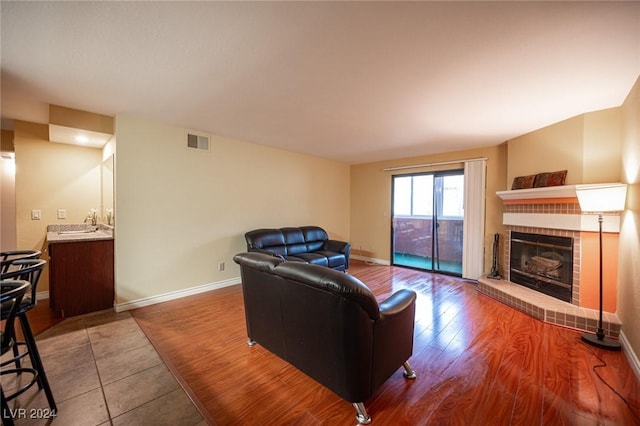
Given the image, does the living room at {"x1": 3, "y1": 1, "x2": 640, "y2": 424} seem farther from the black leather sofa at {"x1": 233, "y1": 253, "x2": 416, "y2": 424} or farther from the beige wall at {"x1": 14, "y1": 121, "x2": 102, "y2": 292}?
the black leather sofa at {"x1": 233, "y1": 253, "x2": 416, "y2": 424}

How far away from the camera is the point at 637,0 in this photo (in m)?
1.35

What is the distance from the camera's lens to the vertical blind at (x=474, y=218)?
4.38m

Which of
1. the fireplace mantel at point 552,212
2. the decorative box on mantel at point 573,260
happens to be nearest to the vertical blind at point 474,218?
the fireplace mantel at point 552,212

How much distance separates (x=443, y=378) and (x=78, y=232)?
4.83 m

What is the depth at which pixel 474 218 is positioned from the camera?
14.6 ft

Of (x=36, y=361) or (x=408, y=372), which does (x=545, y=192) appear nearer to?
(x=408, y=372)

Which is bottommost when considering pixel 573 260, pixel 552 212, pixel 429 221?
pixel 573 260

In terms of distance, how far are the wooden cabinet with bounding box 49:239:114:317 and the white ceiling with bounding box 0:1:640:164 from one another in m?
1.65

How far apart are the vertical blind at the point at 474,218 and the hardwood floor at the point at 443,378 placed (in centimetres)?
155

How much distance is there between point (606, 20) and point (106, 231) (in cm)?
532

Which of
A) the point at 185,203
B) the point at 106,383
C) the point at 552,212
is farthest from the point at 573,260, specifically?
the point at 185,203

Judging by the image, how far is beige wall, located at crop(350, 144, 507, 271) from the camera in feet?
14.1

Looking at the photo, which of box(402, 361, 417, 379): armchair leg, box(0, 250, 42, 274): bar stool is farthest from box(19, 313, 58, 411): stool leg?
box(402, 361, 417, 379): armchair leg

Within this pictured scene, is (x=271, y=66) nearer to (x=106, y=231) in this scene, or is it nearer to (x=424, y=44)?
(x=424, y=44)
